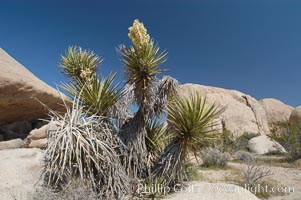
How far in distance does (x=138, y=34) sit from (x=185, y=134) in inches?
89.1

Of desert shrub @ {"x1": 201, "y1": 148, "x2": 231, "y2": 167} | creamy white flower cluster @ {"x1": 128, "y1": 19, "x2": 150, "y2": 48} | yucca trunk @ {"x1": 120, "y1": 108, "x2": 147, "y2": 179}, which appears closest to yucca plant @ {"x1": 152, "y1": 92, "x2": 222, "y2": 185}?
yucca trunk @ {"x1": 120, "y1": 108, "x2": 147, "y2": 179}

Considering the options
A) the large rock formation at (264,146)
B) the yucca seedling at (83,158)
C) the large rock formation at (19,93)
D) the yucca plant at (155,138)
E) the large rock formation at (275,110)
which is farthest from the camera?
the large rock formation at (275,110)

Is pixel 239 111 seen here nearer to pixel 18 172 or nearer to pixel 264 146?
pixel 264 146

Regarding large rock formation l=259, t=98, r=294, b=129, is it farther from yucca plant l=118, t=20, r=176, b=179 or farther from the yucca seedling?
the yucca seedling

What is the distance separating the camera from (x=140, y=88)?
6.24m

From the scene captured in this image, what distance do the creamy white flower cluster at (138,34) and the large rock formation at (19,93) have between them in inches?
173

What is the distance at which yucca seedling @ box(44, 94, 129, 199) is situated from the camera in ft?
16.6

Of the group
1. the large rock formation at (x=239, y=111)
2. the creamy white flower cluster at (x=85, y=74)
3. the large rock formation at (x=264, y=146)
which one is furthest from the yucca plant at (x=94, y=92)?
the large rock formation at (x=239, y=111)


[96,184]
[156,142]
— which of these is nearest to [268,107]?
[156,142]

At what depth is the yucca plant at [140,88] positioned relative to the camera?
6047mm

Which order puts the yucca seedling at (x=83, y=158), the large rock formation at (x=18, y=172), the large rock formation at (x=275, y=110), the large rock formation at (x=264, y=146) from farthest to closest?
the large rock formation at (x=275, y=110)
the large rock formation at (x=264, y=146)
the large rock formation at (x=18, y=172)
the yucca seedling at (x=83, y=158)

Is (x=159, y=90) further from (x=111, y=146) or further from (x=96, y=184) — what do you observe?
(x=96, y=184)

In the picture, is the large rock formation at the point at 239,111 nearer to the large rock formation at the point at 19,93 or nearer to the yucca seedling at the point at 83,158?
the large rock formation at the point at 19,93

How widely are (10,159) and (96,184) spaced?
341 cm
